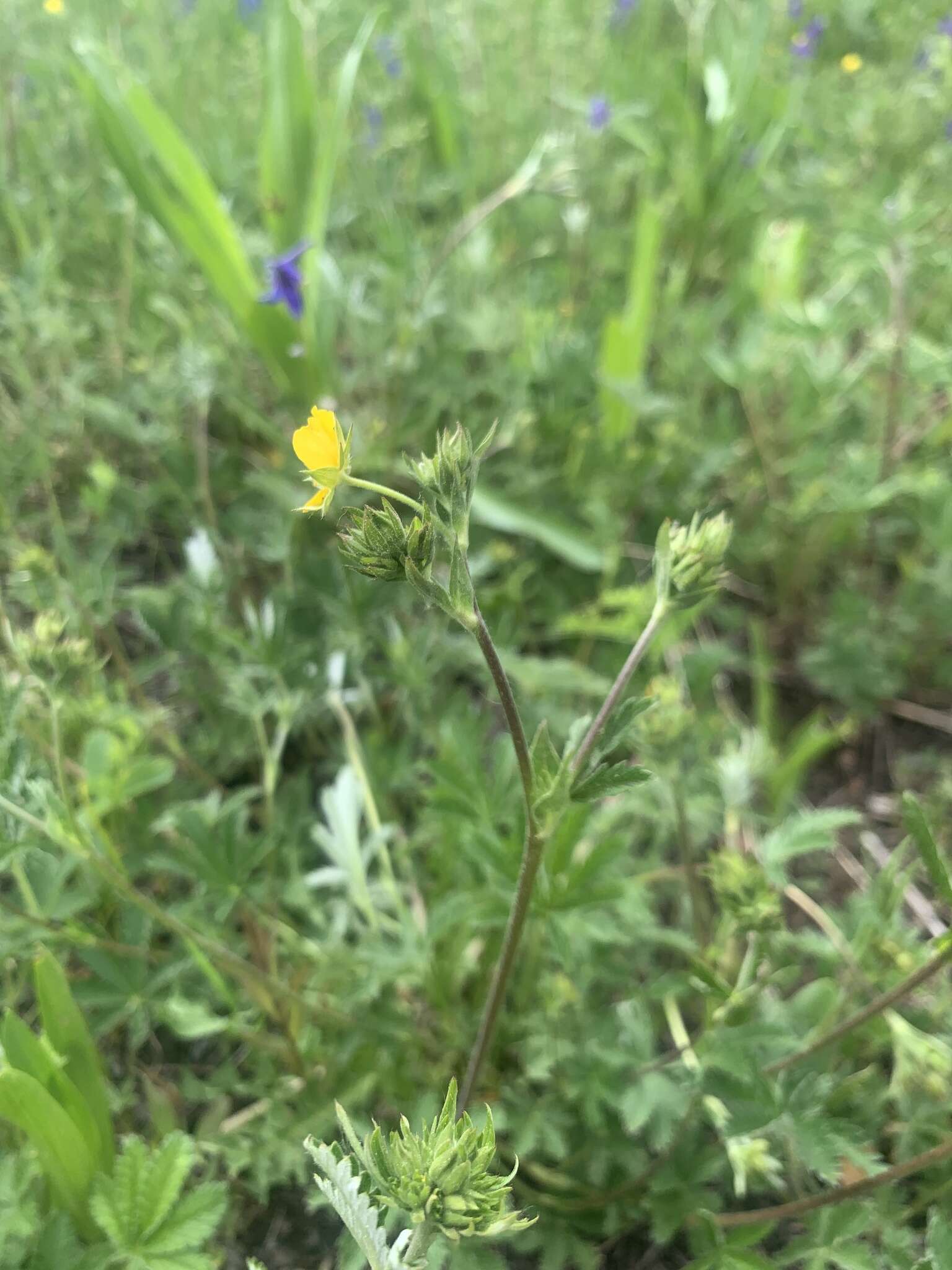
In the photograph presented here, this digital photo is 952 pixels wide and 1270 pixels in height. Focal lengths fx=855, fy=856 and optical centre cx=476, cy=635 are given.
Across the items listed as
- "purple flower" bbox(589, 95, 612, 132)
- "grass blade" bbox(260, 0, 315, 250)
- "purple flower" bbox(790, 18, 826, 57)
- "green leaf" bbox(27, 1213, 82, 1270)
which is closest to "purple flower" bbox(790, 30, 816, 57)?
"purple flower" bbox(790, 18, 826, 57)

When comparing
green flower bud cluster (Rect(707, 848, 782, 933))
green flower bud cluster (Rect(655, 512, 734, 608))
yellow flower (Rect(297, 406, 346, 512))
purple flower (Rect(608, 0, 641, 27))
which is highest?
purple flower (Rect(608, 0, 641, 27))

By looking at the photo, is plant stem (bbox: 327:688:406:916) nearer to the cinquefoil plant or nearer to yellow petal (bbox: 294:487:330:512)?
the cinquefoil plant

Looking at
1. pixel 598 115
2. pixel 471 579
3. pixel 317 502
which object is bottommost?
pixel 471 579

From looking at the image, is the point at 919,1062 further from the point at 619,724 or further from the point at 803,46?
the point at 803,46

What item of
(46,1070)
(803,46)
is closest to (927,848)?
(46,1070)

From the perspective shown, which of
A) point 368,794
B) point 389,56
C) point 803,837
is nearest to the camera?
point 803,837
